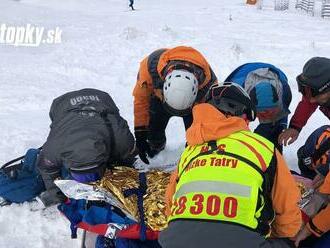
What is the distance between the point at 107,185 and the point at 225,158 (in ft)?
4.53

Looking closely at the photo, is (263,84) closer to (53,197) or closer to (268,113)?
(268,113)

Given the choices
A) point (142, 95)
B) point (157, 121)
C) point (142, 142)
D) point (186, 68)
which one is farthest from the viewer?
point (157, 121)

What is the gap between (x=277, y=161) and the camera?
2096 mm

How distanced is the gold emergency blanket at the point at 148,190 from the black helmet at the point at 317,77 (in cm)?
123

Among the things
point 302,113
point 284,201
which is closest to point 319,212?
point 284,201

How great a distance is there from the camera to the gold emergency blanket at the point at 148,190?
2982mm

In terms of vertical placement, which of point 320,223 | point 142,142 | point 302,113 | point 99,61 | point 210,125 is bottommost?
point 99,61

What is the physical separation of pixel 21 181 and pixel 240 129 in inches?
90.6

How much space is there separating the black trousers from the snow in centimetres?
17

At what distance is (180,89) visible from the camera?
10.4ft

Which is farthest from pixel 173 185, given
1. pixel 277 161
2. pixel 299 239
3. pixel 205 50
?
pixel 205 50

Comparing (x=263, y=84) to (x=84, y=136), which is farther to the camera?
(x=263, y=84)

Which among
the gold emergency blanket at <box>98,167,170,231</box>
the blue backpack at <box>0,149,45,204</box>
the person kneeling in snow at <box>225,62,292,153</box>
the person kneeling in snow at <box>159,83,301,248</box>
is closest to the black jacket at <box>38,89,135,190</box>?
the gold emergency blanket at <box>98,167,170,231</box>

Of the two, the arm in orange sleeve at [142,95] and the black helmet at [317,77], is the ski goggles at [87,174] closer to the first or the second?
the arm in orange sleeve at [142,95]
